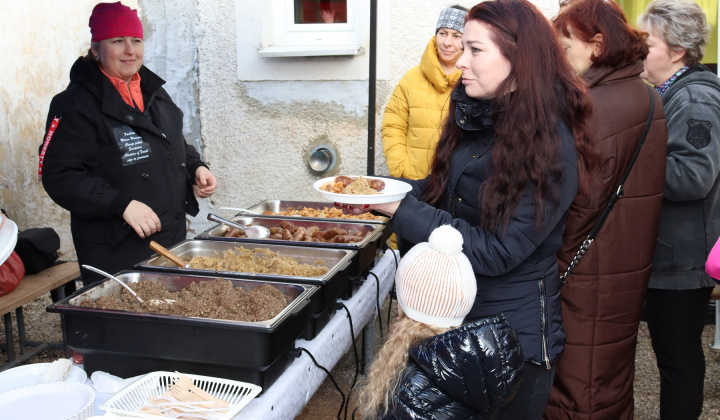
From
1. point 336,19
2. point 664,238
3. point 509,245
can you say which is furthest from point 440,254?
point 336,19

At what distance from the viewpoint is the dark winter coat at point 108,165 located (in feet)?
8.73

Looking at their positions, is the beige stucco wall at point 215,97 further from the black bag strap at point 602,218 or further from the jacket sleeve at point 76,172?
the black bag strap at point 602,218

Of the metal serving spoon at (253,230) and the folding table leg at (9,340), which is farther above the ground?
the metal serving spoon at (253,230)

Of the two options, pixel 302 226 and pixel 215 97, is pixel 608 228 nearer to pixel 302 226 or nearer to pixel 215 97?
pixel 302 226

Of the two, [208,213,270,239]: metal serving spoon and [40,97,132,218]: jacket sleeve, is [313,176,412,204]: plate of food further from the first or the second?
[40,97,132,218]: jacket sleeve

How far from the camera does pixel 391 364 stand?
164cm

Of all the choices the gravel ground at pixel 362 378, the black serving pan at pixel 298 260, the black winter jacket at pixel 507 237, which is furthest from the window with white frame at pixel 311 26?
the black winter jacket at pixel 507 237

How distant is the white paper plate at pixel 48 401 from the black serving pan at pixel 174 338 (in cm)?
19

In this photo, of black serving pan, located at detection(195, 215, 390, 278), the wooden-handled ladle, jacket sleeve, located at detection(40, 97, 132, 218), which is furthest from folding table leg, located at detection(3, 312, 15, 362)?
the wooden-handled ladle

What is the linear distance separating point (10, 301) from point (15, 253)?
0.38m

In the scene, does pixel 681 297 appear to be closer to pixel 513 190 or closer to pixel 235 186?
pixel 513 190

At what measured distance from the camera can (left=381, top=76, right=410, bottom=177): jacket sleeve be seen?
4023 millimetres

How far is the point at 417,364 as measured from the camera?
163 cm

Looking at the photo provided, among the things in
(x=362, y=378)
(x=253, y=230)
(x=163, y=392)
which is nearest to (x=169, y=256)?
(x=253, y=230)
